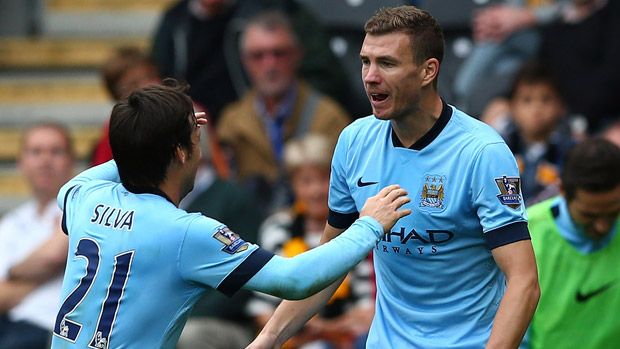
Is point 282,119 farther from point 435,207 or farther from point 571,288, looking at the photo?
point 435,207

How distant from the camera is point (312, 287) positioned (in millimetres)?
4859

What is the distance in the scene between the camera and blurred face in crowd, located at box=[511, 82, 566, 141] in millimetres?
8766

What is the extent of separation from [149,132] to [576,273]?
106 inches

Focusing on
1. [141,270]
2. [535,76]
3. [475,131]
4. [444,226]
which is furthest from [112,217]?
[535,76]

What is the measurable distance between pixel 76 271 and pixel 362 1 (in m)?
5.21

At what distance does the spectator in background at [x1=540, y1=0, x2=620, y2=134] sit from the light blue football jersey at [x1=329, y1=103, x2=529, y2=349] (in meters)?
3.95

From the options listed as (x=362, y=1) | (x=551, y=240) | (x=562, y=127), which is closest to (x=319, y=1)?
(x=362, y=1)

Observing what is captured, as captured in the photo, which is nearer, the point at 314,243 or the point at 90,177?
the point at 90,177

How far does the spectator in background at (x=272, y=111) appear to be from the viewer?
31.1ft

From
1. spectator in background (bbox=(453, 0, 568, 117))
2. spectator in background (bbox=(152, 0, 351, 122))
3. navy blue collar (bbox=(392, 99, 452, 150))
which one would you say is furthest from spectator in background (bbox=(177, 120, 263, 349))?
navy blue collar (bbox=(392, 99, 452, 150))

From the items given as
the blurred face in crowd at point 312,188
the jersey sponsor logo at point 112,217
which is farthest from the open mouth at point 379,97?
the blurred face in crowd at point 312,188

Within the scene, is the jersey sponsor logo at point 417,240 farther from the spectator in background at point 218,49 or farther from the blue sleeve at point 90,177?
the spectator in background at point 218,49

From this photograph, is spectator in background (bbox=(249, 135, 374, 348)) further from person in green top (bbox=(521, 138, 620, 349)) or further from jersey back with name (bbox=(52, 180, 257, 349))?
jersey back with name (bbox=(52, 180, 257, 349))

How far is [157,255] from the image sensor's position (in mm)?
4812
